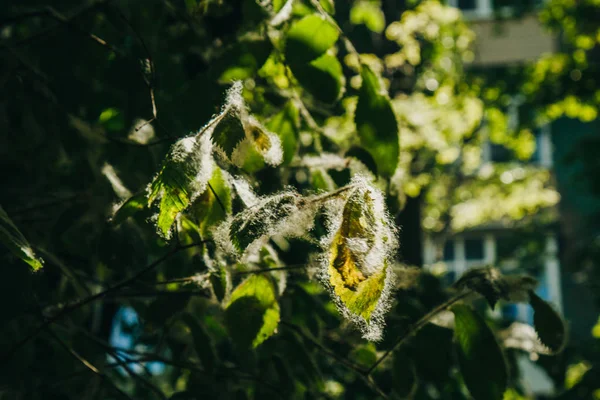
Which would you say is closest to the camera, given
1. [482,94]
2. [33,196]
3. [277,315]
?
[277,315]

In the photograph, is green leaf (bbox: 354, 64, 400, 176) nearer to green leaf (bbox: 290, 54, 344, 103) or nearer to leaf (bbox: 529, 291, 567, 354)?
green leaf (bbox: 290, 54, 344, 103)

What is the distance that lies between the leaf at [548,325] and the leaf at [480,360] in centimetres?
10

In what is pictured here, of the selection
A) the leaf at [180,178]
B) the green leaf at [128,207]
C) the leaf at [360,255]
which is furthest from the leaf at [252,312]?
the leaf at [360,255]

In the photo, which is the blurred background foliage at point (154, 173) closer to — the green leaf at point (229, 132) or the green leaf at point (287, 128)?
the green leaf at point (287, 128)

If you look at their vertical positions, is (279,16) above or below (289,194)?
above

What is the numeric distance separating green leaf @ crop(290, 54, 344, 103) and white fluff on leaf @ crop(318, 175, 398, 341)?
2.03 feet

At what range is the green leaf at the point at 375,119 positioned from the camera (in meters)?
1.29

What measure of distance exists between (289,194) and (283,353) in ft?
2.92

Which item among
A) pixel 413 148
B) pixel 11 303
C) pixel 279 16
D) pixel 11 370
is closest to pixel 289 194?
pixel 279 16

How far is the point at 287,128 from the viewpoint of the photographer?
147cm

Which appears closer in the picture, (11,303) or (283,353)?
(11,303)

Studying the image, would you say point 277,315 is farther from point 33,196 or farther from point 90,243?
point 33,196

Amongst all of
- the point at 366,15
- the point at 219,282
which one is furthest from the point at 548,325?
the point at 366,15

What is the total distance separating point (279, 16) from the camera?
137 centimetres
